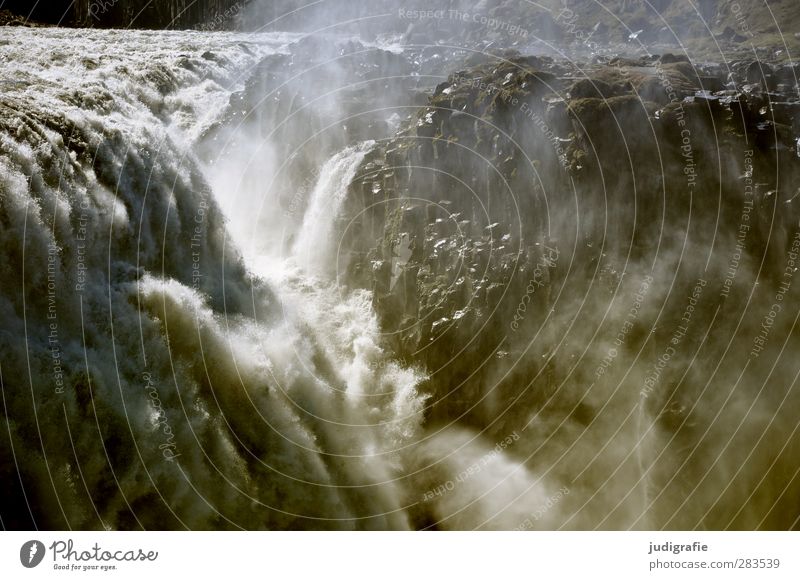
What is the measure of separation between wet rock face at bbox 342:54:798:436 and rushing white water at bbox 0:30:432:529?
0.74m

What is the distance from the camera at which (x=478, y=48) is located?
10.5 meters

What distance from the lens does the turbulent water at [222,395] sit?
15.7ft

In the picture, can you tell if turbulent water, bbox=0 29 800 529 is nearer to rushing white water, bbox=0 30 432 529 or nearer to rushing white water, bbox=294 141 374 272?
rushing white water, bbox=0 30 432 529

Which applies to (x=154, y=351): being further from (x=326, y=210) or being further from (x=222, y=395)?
(x=326, y=210)

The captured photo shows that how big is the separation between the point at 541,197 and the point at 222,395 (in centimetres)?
407

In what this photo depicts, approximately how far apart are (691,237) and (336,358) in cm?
424

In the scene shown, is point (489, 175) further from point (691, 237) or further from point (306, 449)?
point (306, 449)

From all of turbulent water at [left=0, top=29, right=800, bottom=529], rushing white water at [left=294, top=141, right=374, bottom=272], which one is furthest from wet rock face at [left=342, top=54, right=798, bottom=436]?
rushing white water at [left=294, top=141, right=374, bottom=272]
